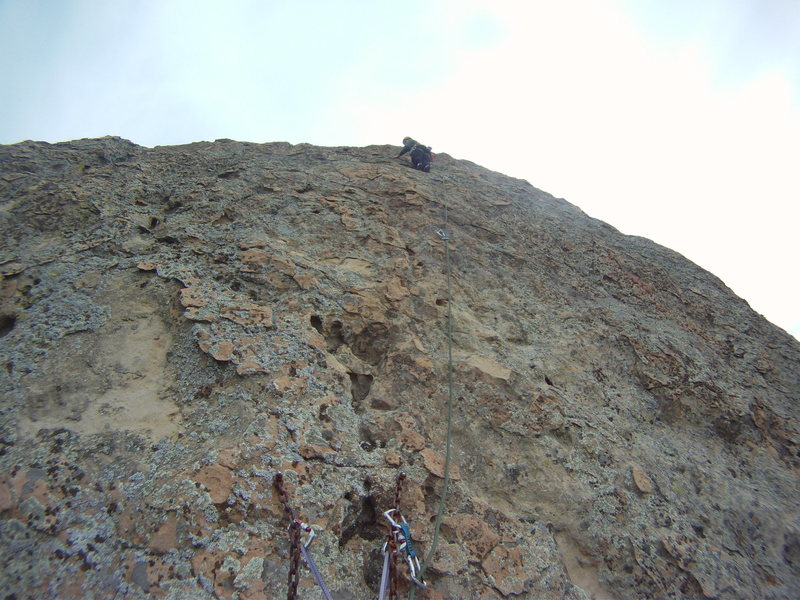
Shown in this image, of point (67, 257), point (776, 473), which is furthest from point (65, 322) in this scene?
point (776, 473)

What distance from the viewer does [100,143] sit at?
6.61 metres

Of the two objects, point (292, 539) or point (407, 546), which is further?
point (407, 546)

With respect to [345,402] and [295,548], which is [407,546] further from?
[345,402]

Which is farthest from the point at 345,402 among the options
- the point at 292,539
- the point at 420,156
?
the point at 420,156

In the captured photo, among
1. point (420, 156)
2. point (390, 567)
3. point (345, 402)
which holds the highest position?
point (420, 156)

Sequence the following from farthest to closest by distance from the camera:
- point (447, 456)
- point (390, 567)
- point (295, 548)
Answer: point (447, 456) < point (390, 567) < point (295, 548)

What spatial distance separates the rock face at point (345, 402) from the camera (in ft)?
8.49

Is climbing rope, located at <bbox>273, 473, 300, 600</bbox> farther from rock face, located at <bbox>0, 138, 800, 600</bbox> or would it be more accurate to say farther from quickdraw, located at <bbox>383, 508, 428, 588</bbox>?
quickdraw, located at <bbox>383, 508, 428, 588</bbox>

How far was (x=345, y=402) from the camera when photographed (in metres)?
3.58

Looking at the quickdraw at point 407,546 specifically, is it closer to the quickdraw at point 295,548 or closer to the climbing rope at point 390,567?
the climbing rope at point 390,567

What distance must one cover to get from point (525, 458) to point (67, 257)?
4.81 m

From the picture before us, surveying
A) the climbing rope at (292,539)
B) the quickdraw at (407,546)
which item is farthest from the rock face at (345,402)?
the quickdraw at (407,546)

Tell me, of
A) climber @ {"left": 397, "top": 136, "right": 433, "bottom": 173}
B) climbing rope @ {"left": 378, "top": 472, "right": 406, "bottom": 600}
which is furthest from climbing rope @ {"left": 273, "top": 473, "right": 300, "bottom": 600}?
climber @ {"left": 397, "top": 136, "right": 433, "bottom": 173}

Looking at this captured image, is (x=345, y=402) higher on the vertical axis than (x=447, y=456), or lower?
higher
